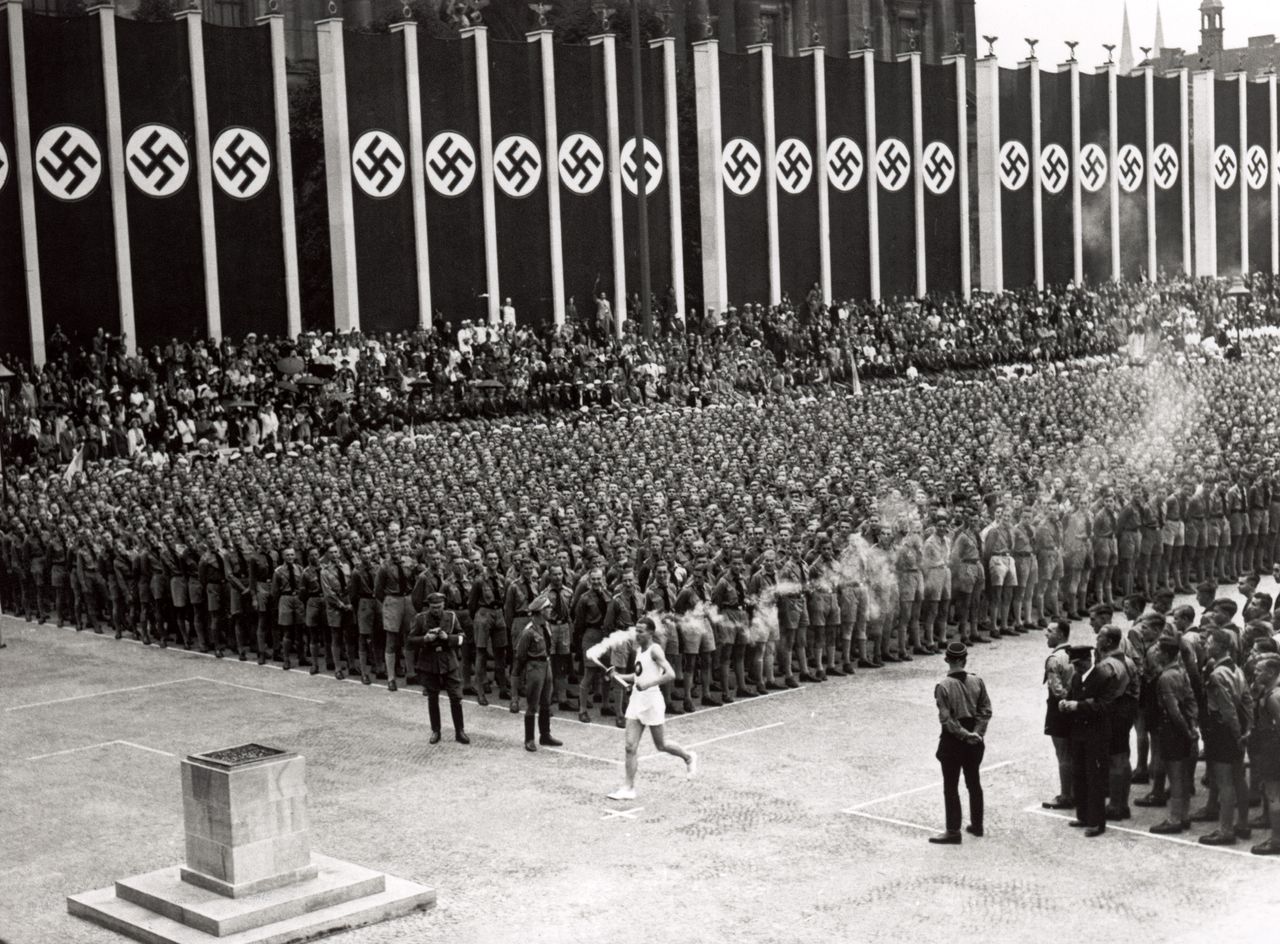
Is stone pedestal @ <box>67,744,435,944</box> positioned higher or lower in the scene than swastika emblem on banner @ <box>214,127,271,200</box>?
lower

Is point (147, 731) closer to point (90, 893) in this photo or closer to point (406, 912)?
point (90, 893)

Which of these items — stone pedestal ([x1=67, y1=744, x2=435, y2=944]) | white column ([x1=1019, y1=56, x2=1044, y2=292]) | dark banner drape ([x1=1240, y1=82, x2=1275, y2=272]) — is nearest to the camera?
stone pedestal ([x1=67, y1=744, x2=435, y2=944])

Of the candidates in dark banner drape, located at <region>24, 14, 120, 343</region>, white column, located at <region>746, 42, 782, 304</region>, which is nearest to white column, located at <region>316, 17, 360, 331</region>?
dark banner drape, located at <region>24, 14, 120, 343</region>

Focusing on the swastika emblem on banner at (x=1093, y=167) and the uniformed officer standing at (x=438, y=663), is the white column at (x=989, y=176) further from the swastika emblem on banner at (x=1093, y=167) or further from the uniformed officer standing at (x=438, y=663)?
the uniformed officer standing at (x=438, y=663)

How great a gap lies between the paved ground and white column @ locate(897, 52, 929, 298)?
38583 mm

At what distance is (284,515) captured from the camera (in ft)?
94.4

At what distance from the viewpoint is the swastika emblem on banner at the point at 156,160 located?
45719 mm

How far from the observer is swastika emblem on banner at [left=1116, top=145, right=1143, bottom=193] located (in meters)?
64.0

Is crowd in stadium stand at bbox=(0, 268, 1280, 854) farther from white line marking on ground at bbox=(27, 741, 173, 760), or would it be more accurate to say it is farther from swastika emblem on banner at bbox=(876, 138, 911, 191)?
swastika emblem on banner at bbox=(876, 138, 911, 191)

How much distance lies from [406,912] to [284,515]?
15825 mm

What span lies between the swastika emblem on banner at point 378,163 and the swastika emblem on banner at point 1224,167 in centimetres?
3343

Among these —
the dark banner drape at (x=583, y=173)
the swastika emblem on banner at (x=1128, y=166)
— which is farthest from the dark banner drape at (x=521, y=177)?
the swastika emblem on banner at (x=1128, y=166)

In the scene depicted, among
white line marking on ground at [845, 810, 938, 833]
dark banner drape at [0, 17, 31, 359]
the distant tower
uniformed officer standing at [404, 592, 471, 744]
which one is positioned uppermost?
the distant tower

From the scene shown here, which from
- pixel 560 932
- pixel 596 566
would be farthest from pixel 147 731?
pixel 560 932
